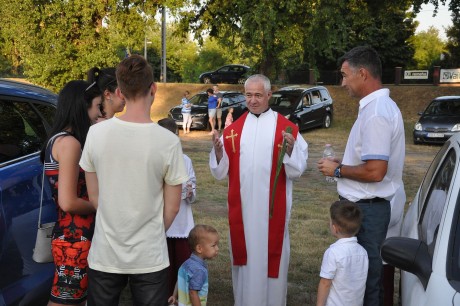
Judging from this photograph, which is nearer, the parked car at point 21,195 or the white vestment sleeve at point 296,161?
the parked car at point 21,195

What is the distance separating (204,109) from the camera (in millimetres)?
22719

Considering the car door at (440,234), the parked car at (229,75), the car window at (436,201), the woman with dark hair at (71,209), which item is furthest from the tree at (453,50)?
the woman with dark hair at (71,209)

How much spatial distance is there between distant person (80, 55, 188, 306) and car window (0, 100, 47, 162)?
3.96 ft

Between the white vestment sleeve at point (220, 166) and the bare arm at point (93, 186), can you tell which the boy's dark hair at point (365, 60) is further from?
the bare arm at point (93, 186)

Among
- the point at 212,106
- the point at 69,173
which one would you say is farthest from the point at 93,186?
the point at 212,106

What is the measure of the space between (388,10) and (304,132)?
7.28 metres

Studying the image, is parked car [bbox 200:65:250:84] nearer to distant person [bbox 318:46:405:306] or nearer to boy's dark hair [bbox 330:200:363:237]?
distant person [bbox 318:46:405:306]

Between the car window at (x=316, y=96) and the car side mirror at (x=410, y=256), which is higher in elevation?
the car window at (x=316, y=96)

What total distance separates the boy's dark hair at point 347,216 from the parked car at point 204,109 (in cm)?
1875

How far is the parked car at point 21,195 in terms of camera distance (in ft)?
11.6

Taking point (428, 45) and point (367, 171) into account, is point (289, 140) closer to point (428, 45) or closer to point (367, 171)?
point (367, 171)

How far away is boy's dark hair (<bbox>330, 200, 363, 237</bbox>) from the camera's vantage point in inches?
146

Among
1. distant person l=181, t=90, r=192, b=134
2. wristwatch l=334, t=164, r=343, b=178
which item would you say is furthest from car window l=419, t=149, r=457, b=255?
distant person l=181, t=90, r=192, b=134

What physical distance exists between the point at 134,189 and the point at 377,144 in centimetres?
160
